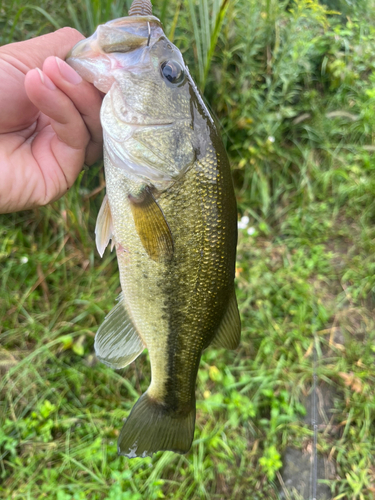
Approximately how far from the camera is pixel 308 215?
9.71 ft

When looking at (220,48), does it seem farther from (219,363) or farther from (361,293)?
(219,363)

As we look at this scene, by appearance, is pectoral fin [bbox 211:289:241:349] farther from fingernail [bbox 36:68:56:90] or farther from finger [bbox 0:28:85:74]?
finger [bbox 0:28:85:74]

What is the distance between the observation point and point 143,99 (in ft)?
3.53

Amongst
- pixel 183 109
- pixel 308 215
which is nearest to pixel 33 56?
pixel 183 109

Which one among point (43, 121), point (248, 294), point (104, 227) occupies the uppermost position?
point (43, 121)

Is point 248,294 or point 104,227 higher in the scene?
point 104,227

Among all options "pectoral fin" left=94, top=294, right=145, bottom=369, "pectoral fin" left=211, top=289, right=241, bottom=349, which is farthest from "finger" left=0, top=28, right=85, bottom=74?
"pectoral fin" left=211, top=289, right=241, bottom=349

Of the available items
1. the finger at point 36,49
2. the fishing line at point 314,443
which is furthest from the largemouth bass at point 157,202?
the fishing line at point 314,443

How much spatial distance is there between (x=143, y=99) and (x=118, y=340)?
91 centimetres

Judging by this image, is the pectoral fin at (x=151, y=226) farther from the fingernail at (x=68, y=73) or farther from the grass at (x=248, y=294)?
the grass at (x=248, y=294)

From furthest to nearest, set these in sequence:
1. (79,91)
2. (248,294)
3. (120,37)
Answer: (248,294) < (79,91) < (120,37)

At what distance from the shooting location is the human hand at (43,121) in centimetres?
108

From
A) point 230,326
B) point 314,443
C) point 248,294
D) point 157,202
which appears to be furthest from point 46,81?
point 314,443

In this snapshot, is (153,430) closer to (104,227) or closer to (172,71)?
(104,227)
